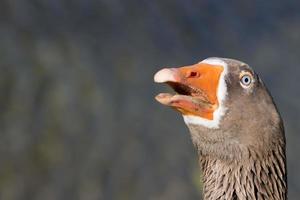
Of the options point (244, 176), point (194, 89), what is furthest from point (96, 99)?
point (194, 89)

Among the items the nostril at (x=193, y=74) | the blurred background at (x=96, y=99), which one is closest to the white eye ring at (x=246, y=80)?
the nostril at (x=193, y=74)

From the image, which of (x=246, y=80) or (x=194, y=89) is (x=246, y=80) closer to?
(x=246, y=80)

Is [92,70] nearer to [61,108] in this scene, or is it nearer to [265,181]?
[61,108]

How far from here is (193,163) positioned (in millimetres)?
11797

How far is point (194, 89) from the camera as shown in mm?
7898

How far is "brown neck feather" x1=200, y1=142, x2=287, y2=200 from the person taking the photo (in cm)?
806

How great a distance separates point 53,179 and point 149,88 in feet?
2.94

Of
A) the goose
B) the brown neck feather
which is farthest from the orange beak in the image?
the brown neck feather

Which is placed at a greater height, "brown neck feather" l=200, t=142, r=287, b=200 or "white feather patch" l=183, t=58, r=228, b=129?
"white feather patch" l=183, t=58, r=228, b=129

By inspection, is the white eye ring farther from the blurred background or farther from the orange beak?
the blurred background

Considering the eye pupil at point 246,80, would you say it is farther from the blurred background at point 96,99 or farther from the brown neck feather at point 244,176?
the blurred background at point 96,99

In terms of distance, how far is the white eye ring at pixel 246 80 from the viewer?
26.2 ft

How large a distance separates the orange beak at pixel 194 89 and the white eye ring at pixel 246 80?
11 centimetres

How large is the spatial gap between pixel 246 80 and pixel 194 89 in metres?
0.26
